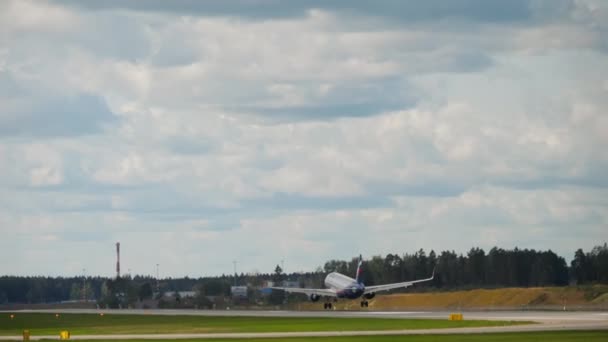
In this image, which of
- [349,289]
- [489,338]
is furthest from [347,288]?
[489,338]

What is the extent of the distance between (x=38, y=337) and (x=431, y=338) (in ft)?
118

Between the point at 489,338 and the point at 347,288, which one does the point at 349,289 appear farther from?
the point at 489,338

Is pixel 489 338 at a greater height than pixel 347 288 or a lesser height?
lesser

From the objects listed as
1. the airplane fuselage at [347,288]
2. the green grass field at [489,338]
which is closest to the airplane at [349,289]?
the airplane fuselage at [347,288]

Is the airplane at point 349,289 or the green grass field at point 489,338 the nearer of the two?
the green grass field at point 489,338

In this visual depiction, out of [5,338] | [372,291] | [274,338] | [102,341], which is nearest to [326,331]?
[274,338]

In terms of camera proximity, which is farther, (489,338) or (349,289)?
(349,289)

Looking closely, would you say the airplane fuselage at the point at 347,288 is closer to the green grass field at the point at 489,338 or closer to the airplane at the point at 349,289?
the airplane at the point at 349,289

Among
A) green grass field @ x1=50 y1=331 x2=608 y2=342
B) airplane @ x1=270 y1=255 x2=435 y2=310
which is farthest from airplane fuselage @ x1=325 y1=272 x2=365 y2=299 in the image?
green grass field @ x1=50 y1=331 x2=608 y2=342

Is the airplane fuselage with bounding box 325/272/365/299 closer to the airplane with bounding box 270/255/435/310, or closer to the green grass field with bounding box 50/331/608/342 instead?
the airplane with bounding box 270/255/435/310

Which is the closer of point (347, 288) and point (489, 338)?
point (489, 338)

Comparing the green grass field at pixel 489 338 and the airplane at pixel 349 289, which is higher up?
the airplane at pixel 349 289

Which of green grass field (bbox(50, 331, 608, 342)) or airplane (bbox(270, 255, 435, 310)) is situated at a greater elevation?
airplane (bbox(270, 255, 435, 310))

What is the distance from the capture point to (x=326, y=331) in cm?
10031
